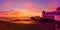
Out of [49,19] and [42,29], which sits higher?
[49,19]

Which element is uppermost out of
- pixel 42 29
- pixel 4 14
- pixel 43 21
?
pixel 4 14

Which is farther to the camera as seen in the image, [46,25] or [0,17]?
[0,17]

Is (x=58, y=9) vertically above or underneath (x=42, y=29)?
above

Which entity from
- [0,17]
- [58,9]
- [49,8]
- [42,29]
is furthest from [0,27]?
[58,9]

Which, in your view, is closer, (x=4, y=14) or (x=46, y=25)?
(x=46, y=25)

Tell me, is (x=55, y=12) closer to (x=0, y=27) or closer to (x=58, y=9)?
(x=58, y=9)

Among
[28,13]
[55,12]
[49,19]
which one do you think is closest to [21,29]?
[28,13]

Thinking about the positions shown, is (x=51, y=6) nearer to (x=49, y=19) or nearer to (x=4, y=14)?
(x=49, y=19)
